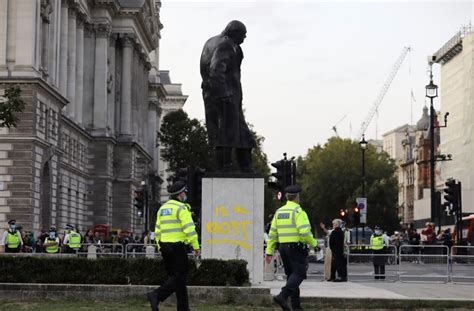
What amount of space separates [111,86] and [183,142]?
8.78 m

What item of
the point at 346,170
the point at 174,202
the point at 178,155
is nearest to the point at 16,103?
the point at 174,202

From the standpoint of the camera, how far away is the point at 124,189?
315 feet

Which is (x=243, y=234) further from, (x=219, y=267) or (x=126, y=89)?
(x=126, y=89)

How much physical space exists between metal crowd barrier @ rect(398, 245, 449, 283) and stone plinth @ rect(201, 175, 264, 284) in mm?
10907

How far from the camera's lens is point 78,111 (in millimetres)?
83312

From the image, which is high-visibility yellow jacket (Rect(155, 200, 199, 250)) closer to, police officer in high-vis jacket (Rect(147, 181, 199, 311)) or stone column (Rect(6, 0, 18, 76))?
police officer in high-vis jacket (Rect(147, 181, 199, 311))

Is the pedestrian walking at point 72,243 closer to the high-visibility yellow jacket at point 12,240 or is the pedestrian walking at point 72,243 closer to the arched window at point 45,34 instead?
the high-visibility yellow jacket at point 12,240

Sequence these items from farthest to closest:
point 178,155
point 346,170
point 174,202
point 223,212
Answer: point 346,170, point 178,155, point 223,212, point 174,202

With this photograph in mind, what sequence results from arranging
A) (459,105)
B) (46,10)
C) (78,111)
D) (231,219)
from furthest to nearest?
(459,105)
(78,111)
(46,10)
(231,219)

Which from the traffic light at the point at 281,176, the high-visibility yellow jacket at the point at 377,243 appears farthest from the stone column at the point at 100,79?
the traffic light at the point at 281,176

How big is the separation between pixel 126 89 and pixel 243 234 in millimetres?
79154

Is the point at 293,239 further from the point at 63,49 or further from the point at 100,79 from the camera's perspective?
the point at 100,79

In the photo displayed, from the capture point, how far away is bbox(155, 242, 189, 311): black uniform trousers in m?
16.3

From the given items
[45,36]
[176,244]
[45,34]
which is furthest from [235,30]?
[45,36]
